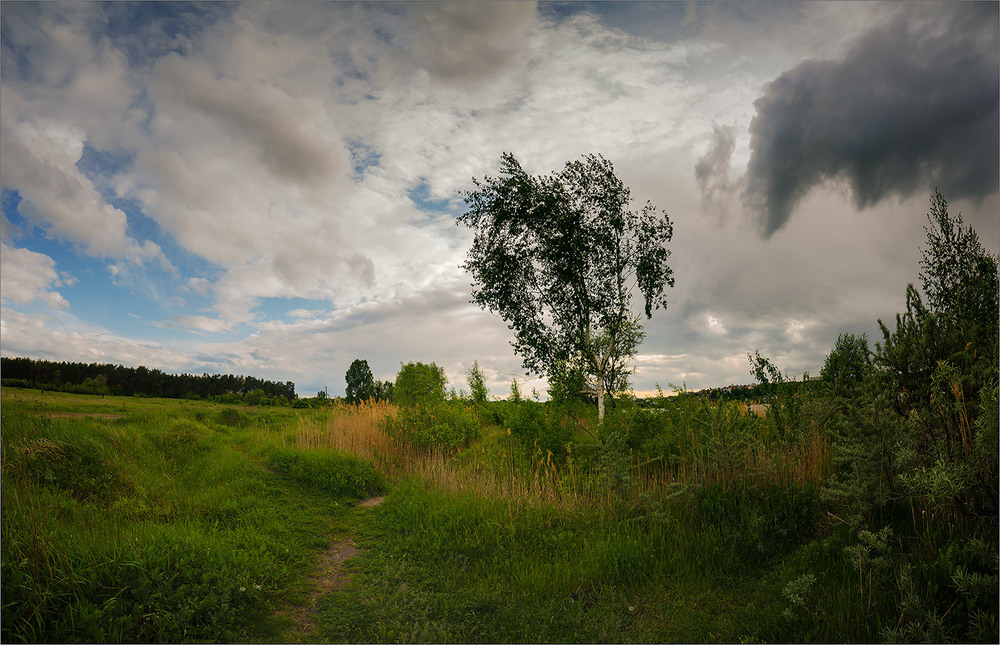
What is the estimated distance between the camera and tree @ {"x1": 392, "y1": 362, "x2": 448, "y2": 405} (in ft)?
48.9

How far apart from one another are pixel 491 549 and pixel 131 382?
27.2m

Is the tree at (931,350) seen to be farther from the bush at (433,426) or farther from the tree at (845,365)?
the bush at (433,426)

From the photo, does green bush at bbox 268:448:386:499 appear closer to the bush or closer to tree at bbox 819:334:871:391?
the bush

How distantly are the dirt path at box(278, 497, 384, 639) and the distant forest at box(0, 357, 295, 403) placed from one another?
248 inches

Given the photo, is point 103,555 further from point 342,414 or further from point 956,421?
point 342,414

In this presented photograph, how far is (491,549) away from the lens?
6.71 m

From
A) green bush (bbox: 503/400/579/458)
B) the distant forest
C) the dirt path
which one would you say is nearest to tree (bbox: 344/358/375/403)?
the distant forest

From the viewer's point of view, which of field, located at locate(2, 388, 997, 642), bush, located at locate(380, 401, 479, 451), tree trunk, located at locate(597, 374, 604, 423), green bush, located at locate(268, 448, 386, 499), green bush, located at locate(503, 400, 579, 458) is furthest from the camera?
tree trunk, located at locate(597, 374, 604, 423)

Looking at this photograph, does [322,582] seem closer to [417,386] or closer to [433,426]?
[433,426]

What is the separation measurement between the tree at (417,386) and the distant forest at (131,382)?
29.2 feet

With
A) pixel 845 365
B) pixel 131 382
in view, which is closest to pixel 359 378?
pixel 131 382

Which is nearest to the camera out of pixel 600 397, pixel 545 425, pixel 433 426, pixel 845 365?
pixel 845 365

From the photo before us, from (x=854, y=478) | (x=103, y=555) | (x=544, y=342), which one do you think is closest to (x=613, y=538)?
(x=854, y=478)

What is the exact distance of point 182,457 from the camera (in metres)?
11.5
